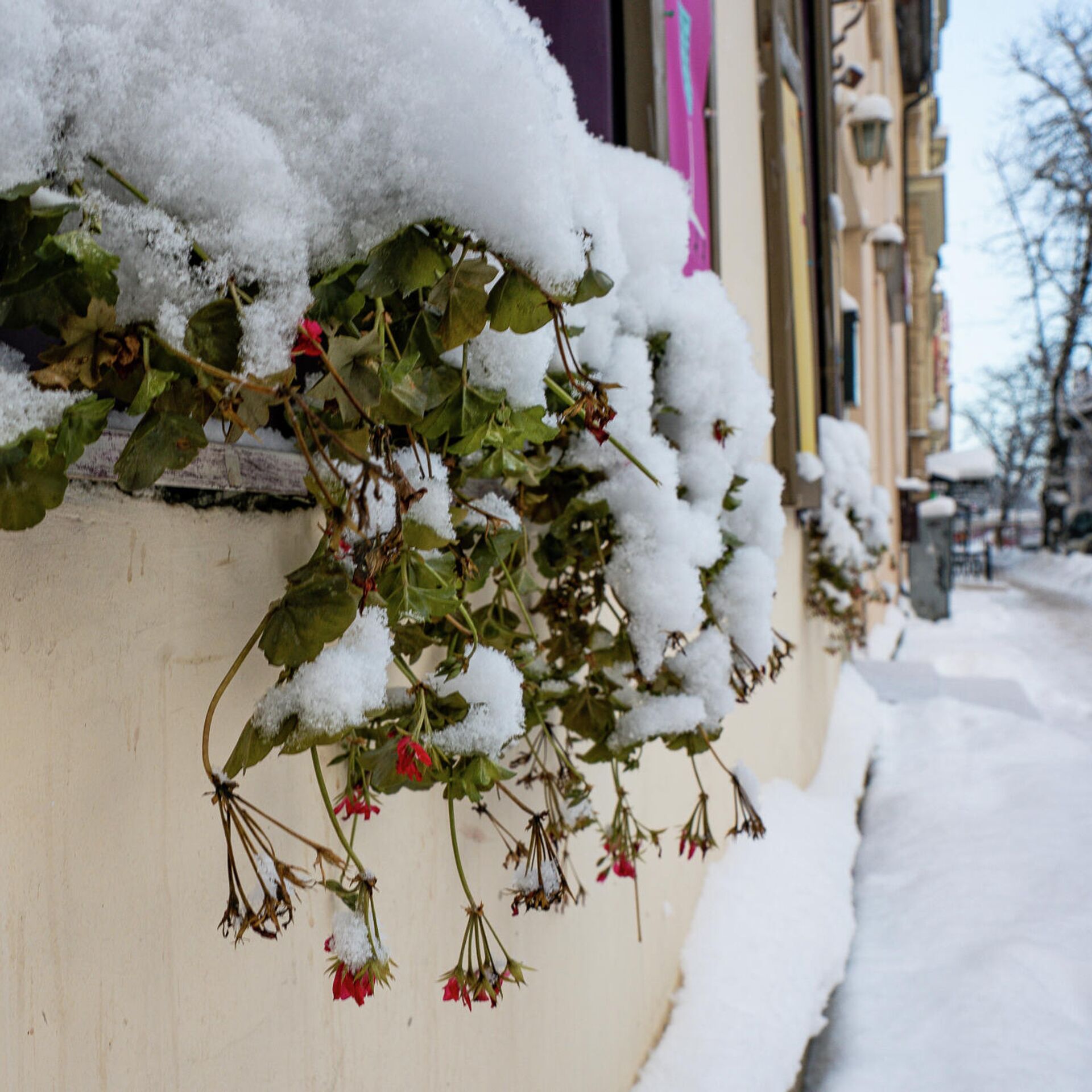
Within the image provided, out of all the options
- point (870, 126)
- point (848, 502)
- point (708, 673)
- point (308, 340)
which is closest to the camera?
point (308, 340)

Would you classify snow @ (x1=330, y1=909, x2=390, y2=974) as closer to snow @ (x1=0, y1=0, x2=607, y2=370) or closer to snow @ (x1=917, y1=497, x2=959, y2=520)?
snow @ (x1=0, y1=0, x2=607, y2=370)

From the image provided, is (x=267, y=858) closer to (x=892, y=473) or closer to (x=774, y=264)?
(x=774, y=264)

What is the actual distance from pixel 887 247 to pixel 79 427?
10692mm

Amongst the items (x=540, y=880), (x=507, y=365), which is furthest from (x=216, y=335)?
(x=540, y=880)

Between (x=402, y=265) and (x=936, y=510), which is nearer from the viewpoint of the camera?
(x=402, y=265)

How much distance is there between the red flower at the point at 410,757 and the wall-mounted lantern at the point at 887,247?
32.9ft

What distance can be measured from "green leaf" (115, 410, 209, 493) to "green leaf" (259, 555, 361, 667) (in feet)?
0.41

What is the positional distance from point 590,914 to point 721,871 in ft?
3.18

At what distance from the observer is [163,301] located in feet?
1.90

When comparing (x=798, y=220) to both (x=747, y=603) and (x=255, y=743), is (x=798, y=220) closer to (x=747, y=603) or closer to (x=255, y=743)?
(x=747, y=603)

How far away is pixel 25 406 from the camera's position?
524mm

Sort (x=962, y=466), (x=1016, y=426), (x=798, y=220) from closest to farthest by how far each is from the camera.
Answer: (x=798, y=220) → (x=962, y=466) → (x=1016, y=426)

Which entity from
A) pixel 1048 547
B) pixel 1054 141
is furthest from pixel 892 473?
pixel 1048 547

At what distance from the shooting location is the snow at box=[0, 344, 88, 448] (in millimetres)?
506
